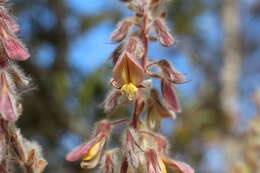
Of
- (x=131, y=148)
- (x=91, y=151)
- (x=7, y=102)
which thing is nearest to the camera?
(x=7, y=102)

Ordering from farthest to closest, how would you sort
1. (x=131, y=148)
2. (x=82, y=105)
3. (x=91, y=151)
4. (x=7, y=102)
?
1. (x=82, y=105)
2. (x=91, y=151)
3. (x=131, y=148)
4. (x=7, y=102)

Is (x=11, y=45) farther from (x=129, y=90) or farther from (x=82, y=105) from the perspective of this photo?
(x=82, y=105)

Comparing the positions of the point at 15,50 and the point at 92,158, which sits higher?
the point at 15,50

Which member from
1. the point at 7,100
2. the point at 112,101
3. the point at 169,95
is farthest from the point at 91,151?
the point at 7,100

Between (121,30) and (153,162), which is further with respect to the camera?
(121,30)

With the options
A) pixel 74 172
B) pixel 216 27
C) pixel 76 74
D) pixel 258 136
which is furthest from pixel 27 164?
pixel 216 27

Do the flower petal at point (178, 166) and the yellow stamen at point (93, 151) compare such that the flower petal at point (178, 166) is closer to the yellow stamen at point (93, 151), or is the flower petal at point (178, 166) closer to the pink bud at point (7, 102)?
the yellow stamen at point (93, 151)

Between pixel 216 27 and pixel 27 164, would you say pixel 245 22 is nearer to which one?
pixel 216 27
